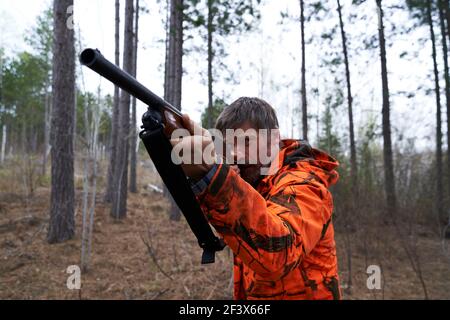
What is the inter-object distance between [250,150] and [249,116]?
18 centimetres

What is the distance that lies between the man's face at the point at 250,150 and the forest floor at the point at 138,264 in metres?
4.23

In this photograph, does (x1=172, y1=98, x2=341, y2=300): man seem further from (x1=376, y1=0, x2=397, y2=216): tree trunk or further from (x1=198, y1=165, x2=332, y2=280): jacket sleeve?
(x1=376, y1=0, x2=397, y2=216): tree trunk

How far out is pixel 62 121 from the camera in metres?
6.20

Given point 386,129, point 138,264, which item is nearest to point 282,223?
point 138,264

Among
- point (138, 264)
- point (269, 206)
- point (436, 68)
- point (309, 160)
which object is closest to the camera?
point (269, 206)

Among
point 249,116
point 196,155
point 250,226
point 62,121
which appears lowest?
point 250,226

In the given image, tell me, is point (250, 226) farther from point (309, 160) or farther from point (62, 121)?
point (62, 121)

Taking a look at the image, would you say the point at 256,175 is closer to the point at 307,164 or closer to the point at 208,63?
the point at 307,164

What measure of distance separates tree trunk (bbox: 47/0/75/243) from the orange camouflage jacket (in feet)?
19.3

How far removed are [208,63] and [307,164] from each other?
9623 mm

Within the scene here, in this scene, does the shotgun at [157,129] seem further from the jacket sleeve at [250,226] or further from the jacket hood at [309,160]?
the jacket hood at [309,160]

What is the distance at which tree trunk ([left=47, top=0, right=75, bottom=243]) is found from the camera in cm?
609

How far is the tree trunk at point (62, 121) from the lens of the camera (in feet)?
20.0

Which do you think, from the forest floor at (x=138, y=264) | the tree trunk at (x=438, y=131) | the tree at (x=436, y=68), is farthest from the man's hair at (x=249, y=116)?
the tree trunk at (x=438, y=131)
